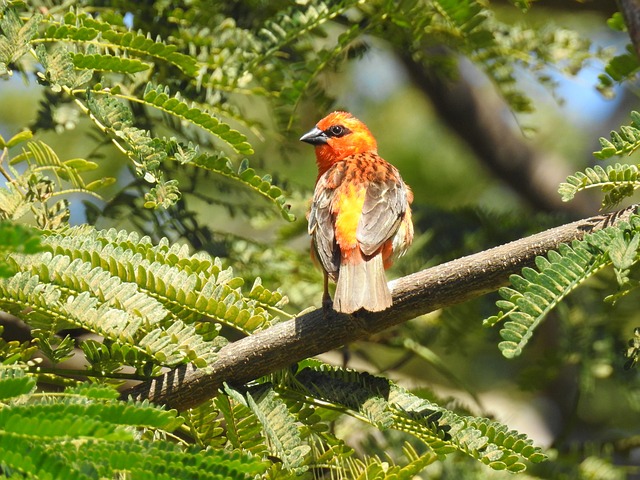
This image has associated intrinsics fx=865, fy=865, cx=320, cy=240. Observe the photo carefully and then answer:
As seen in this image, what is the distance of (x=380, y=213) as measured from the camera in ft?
12.7

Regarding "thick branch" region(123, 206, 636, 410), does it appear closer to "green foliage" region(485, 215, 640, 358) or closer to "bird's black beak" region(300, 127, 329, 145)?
"green foliage" region(485, 215, 640, 358)

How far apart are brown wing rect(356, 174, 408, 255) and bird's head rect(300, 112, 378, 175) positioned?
0.94 meters

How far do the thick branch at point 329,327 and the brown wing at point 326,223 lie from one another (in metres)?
0.89

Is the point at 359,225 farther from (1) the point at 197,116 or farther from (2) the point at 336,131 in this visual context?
(2) the point at 336,131

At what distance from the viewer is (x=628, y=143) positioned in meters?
2.61

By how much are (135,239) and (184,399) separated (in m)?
0.53

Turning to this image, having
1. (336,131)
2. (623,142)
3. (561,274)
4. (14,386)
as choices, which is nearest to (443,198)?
(336,131)

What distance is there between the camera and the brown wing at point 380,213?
143 inches

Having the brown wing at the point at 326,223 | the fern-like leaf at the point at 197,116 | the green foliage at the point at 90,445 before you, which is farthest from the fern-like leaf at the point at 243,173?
the green foliage at the point at 90,445

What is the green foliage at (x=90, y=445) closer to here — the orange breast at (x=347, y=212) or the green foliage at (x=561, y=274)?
the green foliage at (x=561, y=274)

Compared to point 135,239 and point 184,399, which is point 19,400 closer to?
point 184,399

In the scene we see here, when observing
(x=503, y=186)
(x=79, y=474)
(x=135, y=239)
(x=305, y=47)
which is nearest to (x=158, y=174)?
(x=135, y=239)

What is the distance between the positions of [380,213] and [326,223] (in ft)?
0.80

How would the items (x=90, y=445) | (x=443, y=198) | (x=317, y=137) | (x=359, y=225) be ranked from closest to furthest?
(x=90, y=445) < (x=359, y=225) < (x=317, y=137) < (x=443, y=198)
